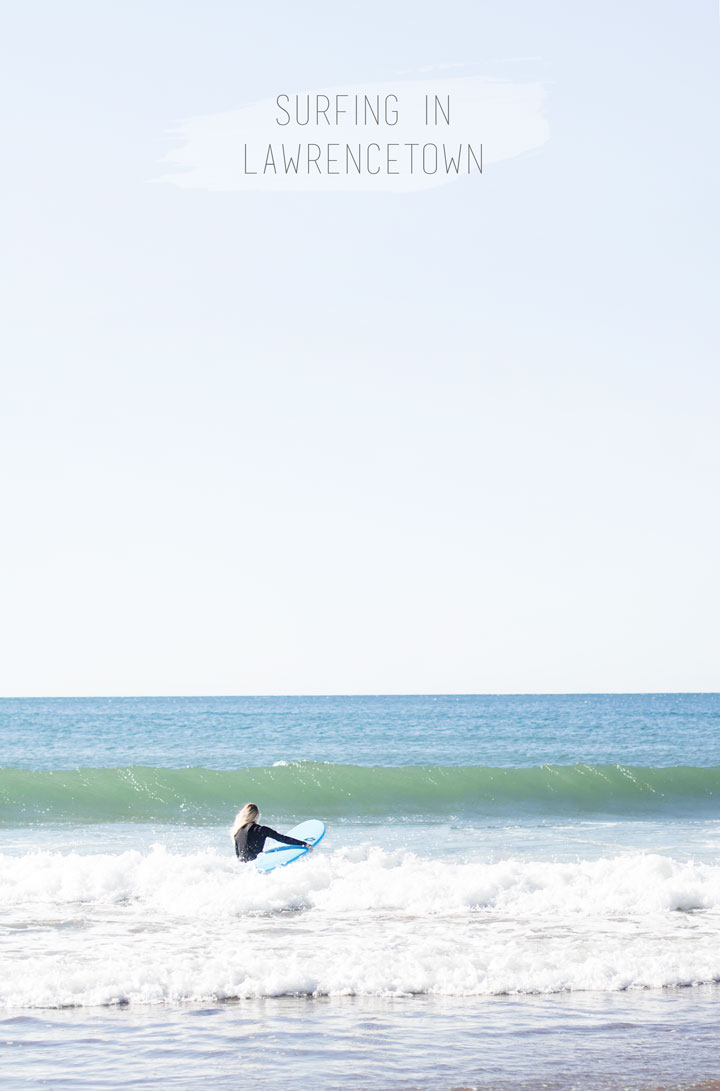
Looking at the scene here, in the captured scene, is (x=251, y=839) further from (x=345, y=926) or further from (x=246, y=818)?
(x=345, y=926)

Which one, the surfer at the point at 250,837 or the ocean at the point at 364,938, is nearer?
the ocean at the point at 364,938

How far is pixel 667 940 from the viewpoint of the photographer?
11133 mm

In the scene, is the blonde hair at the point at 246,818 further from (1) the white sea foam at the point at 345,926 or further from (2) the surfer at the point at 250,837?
(1) the white sea foam at the point at 345,926

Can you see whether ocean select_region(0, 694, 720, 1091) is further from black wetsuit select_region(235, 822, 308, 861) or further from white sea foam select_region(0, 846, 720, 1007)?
black wetsuit select_region(235, 822, 308, 861)

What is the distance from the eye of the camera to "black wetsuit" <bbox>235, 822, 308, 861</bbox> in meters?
13.3

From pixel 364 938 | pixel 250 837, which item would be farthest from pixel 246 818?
pixel 364 938

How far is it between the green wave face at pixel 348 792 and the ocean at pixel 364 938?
13cm

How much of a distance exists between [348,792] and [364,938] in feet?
48.8

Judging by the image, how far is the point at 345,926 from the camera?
11.9m

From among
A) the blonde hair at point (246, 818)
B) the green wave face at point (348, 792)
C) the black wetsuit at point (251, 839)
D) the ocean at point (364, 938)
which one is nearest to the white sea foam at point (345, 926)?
the ocean at point (364, 938)

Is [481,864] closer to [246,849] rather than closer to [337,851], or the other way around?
[337,851]

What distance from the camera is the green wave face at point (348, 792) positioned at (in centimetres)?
2344

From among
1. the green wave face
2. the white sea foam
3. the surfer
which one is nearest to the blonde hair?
the surfer

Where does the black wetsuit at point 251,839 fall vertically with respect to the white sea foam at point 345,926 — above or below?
above
